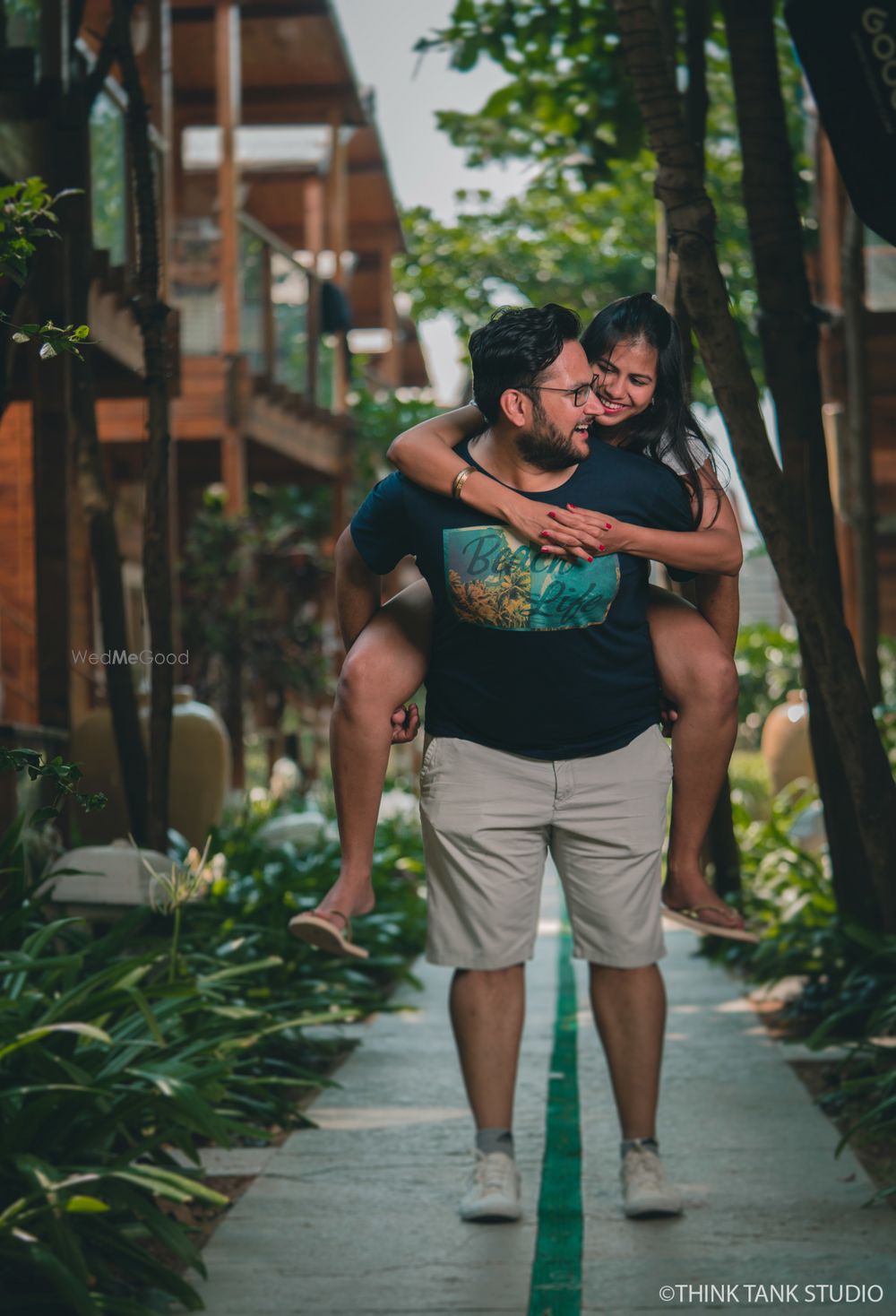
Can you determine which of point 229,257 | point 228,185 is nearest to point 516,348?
point 229,257

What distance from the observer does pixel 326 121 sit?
18.2 metres

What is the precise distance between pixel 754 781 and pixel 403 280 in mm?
11895

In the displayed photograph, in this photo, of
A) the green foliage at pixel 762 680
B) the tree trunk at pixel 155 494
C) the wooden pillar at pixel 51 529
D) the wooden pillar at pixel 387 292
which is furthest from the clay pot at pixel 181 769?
the wooden pillar at pixel 387 292

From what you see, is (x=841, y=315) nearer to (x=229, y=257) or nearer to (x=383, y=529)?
(x=229, y=257)

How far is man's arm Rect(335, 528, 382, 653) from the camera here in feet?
12.8

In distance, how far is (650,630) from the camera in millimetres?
3877

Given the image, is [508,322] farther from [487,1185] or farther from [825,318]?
[825,318]

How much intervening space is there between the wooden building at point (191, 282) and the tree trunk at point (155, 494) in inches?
12.4

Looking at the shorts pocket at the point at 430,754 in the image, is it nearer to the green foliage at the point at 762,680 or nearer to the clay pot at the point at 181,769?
the clay pot at the point at 181,769

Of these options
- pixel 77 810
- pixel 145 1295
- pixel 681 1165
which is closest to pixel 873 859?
pixel 681 1165

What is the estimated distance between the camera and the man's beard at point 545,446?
3.59m

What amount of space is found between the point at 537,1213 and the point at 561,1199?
126 mm

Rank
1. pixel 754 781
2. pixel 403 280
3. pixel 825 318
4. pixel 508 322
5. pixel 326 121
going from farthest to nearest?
pixel 403 280
pixel 326 121
pixel 754 781
pixel 825 318
pixel 508 322

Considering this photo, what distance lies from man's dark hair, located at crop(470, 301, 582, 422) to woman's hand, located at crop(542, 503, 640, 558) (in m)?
0.29
